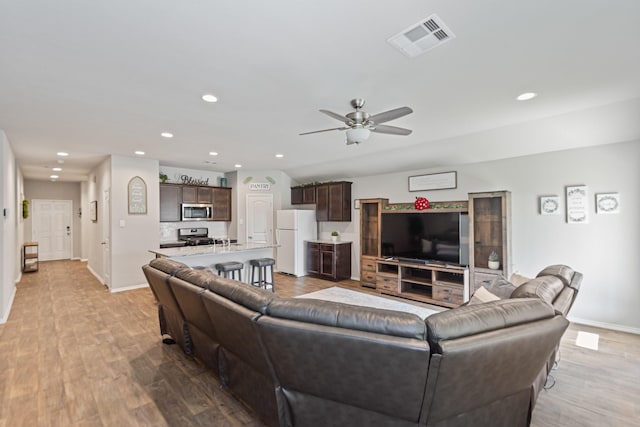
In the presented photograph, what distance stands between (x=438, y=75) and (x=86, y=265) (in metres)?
10.3

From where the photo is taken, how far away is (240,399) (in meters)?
2.38

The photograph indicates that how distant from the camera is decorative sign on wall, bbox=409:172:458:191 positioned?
5316 millimetres

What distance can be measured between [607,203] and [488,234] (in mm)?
1443

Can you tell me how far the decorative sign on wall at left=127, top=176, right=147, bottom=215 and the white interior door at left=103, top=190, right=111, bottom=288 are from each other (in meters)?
0.36

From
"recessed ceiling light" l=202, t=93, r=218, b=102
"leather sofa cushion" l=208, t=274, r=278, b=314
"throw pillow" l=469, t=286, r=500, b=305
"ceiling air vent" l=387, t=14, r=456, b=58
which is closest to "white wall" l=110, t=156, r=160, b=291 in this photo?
"recessed ceiling light" l=202, t=93, r=218, b=102

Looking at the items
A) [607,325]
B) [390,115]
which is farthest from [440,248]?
[390,115]

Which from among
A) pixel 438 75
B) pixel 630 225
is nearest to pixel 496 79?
pixel 438 75

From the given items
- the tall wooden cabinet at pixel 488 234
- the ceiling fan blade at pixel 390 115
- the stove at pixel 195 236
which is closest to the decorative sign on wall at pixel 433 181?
the tall wooden cabinet at pixel 488 234

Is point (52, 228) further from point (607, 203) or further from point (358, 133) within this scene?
point (607, 203)

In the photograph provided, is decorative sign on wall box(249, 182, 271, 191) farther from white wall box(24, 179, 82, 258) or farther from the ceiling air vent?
white wall box(24, 179, 82, 258)

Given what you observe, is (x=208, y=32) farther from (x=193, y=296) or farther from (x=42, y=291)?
(x=42, y=291)

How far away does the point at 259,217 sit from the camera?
7.82m

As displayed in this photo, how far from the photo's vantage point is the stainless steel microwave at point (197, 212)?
7.16m

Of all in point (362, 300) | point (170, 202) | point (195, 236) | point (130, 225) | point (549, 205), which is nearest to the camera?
point (549, 205)
